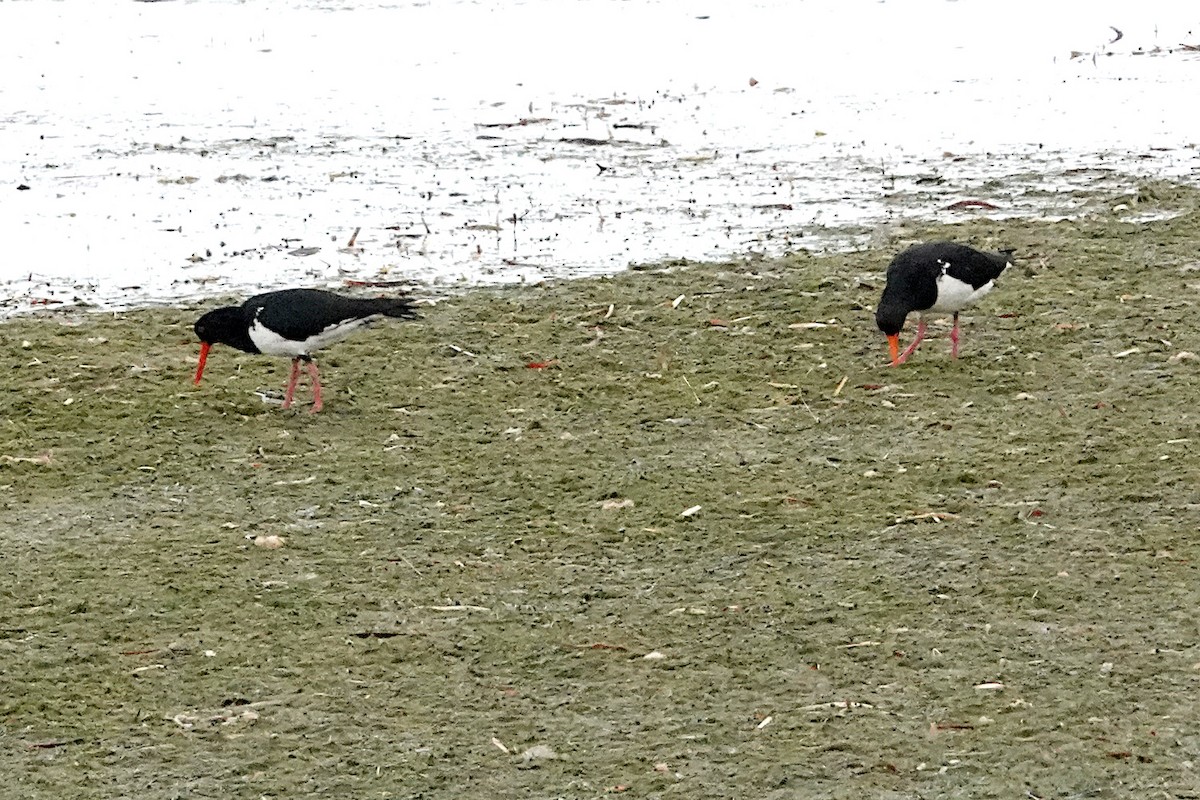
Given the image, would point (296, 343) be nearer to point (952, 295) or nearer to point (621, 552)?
point (621, 552)

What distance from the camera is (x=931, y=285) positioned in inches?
356

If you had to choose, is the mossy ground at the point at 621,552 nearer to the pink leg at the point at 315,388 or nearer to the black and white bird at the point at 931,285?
the pink leg at the point at 315,388

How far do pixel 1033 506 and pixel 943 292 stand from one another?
2.03 m

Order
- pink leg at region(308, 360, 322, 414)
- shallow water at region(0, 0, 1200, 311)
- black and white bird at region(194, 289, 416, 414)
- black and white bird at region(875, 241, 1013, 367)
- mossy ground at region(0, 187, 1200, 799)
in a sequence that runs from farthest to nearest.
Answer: shallow water at region(0, 0, 1200, 311)
black and white bird at region(875, 241, 1013, 367)
pink leg at region(308, 360, 322, 414)
black and white bird at region(194, 289, 416, 414)
mossy ground at region(0, 187, 1200, 799)

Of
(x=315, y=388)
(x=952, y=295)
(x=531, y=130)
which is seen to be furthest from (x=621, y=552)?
(x=531, y=130)

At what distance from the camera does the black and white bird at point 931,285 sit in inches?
356

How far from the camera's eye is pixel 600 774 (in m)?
5.35

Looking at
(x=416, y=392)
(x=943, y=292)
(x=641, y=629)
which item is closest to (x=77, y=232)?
(x=416, y=392)

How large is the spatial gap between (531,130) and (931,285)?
7685 millimetres

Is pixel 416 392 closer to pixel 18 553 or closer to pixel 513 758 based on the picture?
pixel 18 553

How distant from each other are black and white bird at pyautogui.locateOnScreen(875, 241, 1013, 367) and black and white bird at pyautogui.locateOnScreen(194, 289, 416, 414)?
2543mm

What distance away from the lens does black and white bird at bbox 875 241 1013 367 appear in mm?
9055

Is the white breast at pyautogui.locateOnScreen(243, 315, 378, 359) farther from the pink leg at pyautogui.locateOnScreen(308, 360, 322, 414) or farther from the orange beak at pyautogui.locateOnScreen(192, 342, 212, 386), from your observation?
the orange beak at pyautogui.locateOnScreen(192, 342, 212, 386)

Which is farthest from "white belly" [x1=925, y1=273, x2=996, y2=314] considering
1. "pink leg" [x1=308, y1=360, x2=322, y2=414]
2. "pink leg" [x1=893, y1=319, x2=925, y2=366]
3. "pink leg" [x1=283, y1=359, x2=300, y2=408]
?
"pink leg" [x1=283, y1=359, x2=300, y2=408]
